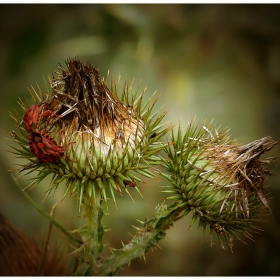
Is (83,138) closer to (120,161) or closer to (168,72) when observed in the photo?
(120,161)

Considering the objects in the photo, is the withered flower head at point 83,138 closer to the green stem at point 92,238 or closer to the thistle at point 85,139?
the thistle at point 85,139

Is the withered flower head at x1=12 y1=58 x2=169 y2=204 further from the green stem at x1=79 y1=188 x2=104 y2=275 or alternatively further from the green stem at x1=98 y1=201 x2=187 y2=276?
the green stem at x1=98 y1=201 x2=187 y2=276

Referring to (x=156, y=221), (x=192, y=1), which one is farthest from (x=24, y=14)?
(x=156, y=221)

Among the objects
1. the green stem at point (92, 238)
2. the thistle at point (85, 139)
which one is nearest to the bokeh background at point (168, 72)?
the green stem at point (92, 238)

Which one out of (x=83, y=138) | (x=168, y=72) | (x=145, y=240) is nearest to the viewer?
(x=83, y=138)

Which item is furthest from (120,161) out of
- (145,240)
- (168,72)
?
(168,72)

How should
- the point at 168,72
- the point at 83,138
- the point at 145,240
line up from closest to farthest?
the point at 83,138 < the point at 145,240 < the point at 168,72
